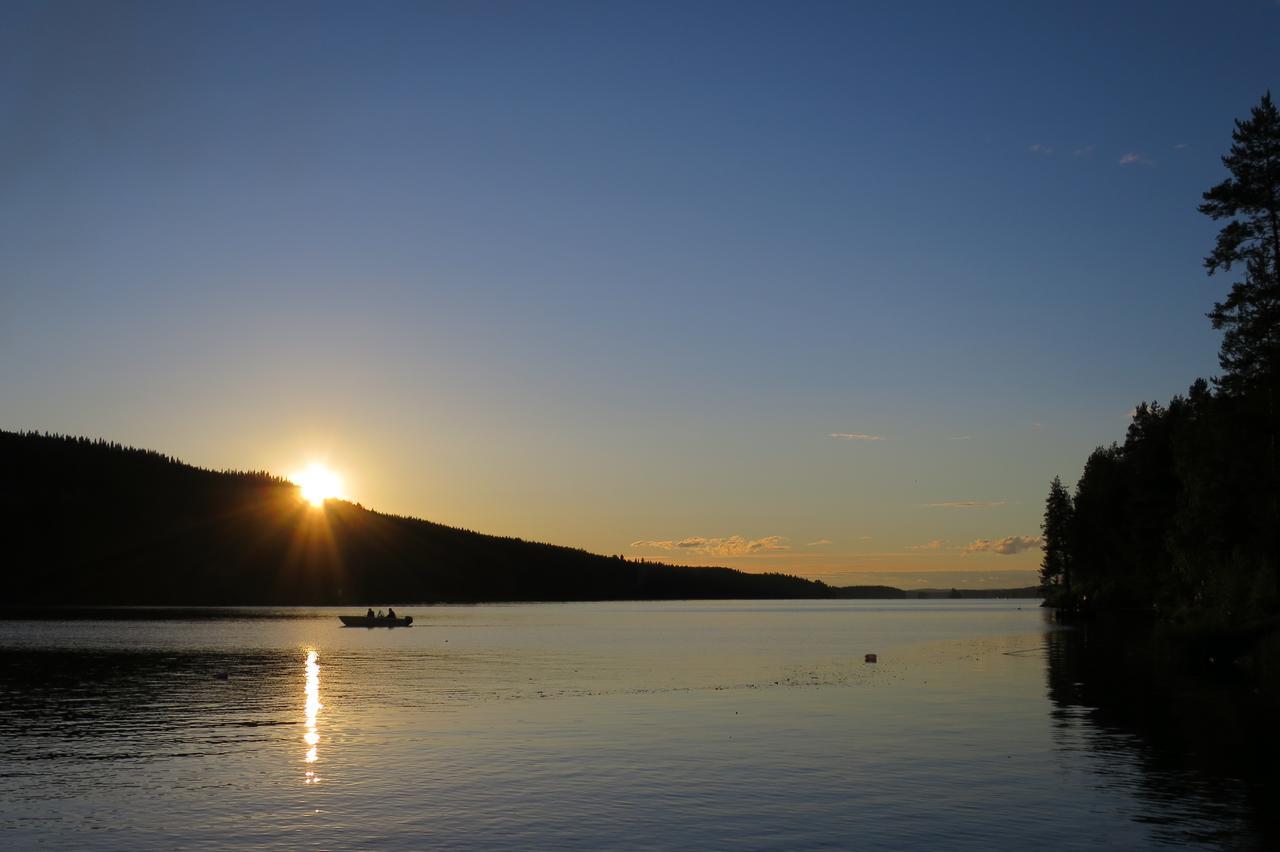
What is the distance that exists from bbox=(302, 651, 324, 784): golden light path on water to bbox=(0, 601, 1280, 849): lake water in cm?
33

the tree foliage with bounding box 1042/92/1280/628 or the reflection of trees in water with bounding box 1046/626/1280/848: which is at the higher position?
the tree foliage with bounding box 1042/92/1280/628

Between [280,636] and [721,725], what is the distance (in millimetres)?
107789

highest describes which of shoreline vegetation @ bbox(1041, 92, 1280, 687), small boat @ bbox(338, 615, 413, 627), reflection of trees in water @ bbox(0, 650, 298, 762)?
shoreline vegetation @ bbox(1041, 92, 1280, 687)

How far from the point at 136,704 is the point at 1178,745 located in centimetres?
5008

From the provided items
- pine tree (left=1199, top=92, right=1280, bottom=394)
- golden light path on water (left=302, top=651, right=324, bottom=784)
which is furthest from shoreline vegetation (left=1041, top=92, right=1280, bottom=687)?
golden light path on water (left=302, top=651, right=324, bottom=784)

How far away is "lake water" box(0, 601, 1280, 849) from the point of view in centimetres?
2780

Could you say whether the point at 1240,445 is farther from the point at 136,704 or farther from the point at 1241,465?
the point at 136,704

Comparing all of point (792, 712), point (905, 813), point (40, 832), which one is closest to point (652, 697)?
point (792, 712)

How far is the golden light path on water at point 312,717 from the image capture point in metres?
37.3

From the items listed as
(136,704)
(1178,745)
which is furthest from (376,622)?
(1178,745)

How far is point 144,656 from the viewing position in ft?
325

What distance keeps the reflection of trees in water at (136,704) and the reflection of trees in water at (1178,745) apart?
3252 cm

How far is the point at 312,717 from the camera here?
53.0 meters

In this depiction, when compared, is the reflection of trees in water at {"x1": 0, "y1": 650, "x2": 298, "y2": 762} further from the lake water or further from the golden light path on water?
the golden light path on water
